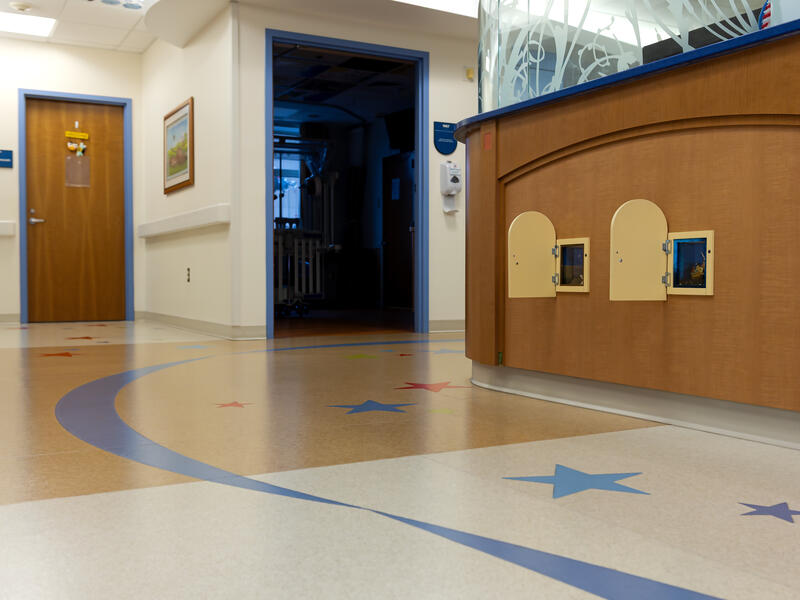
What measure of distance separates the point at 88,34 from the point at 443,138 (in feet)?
12.0

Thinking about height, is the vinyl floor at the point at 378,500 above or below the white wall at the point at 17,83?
below

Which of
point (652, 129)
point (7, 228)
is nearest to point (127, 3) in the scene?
point (7, 228)

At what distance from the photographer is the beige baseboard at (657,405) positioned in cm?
210

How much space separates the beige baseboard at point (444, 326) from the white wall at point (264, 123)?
1.7 inches

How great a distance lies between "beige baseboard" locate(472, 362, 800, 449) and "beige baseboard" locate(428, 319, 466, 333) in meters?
3.02

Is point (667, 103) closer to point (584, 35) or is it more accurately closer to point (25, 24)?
point (584, 35)

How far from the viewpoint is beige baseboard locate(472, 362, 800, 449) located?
210 cm

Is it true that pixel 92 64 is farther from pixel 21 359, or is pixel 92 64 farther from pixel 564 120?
pixel 564 120

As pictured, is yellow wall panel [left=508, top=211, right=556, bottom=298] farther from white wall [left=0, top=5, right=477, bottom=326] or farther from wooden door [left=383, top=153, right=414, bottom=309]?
wooden door [left=383, top=153, right=414, bottom=309]

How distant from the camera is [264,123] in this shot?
18.5 ft

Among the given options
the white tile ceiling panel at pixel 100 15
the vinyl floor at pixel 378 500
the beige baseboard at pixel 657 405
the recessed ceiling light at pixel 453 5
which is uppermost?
the white tile ceiling panel at pixel 100 15

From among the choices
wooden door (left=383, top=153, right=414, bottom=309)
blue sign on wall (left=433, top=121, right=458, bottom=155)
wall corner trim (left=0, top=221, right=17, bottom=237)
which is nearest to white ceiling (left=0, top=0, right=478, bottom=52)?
blue sign on wall (left=433, top=121, right=458, bottom=155)

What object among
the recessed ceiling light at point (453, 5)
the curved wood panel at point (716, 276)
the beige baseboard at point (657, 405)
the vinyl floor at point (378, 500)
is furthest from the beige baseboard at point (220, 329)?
the curved wood panel at point (716, 276)

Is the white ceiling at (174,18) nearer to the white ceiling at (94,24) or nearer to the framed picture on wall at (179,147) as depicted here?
the white ceiling at (94,24)
